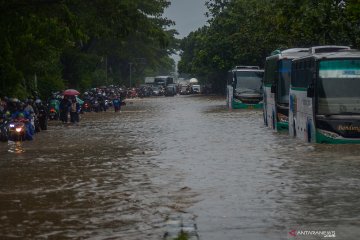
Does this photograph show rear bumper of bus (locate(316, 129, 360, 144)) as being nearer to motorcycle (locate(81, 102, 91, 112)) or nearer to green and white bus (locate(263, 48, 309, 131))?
green and white bus (locate(263, 48, 309, 131))

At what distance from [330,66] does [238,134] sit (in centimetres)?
629

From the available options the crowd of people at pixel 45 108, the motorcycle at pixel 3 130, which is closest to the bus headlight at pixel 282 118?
the crowd of people at pixel 45 108

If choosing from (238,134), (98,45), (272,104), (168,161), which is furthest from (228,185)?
(98,45)

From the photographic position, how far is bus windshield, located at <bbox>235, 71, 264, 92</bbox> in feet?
157

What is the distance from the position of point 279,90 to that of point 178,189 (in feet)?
53.1

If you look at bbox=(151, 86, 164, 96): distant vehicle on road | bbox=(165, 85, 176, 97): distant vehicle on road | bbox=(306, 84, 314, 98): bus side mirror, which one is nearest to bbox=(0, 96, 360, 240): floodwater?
bbox=(306, 84, 314, 98): bus side mirror

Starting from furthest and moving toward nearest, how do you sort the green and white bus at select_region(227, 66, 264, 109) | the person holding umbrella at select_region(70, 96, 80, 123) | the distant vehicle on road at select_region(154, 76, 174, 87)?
1. the distant vehicle on road at select_region(154, 76, 174, 87)
2. the green and white bus at select_region(227, 66, 264, 109)
3. the person holding umbrella at select_region(70, 96, 80, 123)

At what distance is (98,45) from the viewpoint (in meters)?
74.9

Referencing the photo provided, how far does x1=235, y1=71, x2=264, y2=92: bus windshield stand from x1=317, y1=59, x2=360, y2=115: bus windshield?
26.2m

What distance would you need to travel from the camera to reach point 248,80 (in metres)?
48.5

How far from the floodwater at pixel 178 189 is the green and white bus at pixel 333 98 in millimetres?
427

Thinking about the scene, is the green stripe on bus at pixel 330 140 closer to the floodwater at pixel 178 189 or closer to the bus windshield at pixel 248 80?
the floodwater at pixel 178 189

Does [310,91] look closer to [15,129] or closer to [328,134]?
[328,134]

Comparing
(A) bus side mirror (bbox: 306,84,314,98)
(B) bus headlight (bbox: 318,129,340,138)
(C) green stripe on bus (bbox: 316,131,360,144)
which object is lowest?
(C) green stripe on bus (bbox: 316,131,360,144)
